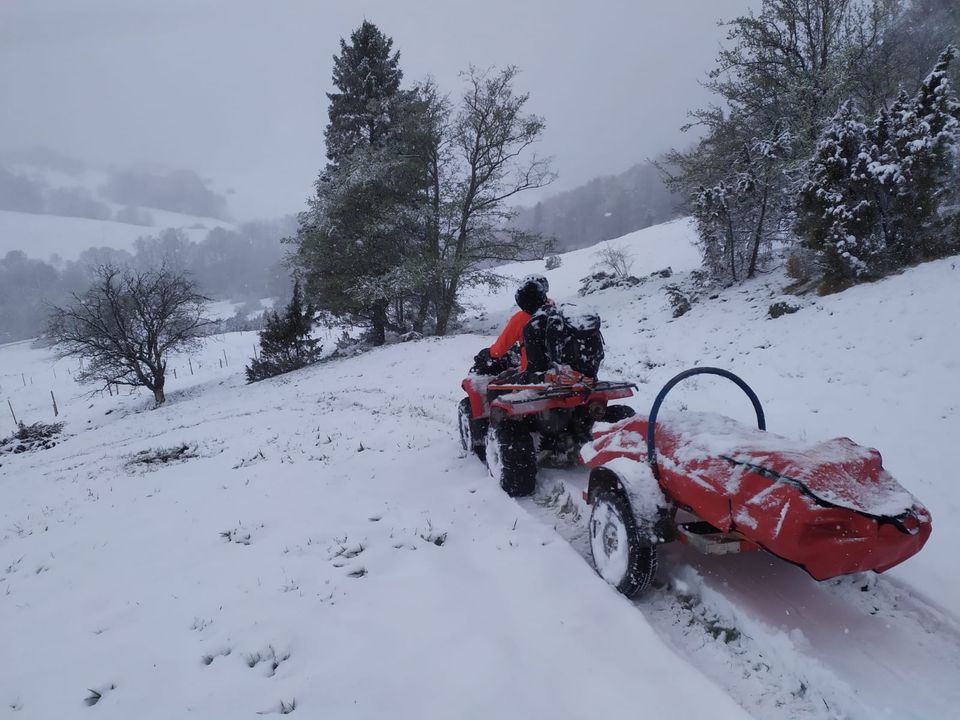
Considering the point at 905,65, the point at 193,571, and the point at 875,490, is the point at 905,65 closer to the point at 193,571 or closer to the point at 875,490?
the point at 875,490

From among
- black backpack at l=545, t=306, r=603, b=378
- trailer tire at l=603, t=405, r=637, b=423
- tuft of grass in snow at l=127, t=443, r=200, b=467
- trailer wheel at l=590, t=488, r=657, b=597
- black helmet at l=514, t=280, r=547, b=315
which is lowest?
tuft of grass in snow at l=127, t=443, r=200, b=467

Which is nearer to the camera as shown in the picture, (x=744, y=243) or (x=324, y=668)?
(x=324, y=668)

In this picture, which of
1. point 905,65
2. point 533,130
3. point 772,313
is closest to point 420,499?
point 772,313

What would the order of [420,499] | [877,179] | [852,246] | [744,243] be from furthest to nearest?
[744,243], [852,246], [877,179], [420,499]

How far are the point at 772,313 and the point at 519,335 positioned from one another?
9.61 metres

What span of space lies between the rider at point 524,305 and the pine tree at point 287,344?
21.8 m

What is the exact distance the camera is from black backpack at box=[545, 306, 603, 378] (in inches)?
181

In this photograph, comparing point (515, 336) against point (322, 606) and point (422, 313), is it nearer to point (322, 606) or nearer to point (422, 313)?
point (322, 606)

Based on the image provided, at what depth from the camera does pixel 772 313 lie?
38.4ft

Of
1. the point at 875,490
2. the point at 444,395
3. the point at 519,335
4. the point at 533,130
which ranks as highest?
the point at 533,130

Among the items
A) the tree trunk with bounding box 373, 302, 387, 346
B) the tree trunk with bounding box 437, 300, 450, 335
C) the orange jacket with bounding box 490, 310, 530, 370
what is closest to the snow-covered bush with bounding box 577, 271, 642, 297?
the tree trunk with bounding box 437, 300, 450, 335

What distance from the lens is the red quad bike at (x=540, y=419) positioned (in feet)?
15.0

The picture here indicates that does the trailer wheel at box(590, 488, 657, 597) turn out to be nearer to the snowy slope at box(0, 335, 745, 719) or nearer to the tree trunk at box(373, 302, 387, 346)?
the snowy slope at box(0, 335, 745, 719)

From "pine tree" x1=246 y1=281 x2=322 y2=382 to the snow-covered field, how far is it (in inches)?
690
